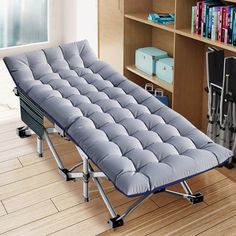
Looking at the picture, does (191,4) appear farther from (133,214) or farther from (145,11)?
(133,214)

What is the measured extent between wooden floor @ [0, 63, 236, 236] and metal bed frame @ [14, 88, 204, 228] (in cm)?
4

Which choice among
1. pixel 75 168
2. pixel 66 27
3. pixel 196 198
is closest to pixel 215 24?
pixel 196 198

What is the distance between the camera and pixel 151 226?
2449 mm

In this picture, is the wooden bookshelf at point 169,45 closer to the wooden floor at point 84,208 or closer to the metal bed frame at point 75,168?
the wooden floor at point 84,208

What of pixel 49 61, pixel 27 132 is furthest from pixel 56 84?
pixel 27 132

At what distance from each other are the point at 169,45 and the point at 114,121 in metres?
1.31

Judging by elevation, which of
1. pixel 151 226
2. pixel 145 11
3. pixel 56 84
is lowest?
pixel 151 226

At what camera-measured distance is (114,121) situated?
2.68 meters

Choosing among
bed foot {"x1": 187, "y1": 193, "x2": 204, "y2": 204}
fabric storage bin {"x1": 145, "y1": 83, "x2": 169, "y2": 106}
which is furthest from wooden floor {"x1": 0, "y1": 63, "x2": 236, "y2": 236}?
fabric storage bin {"x1": 145, "y1": 83, "x2": 169, "y2": 106}

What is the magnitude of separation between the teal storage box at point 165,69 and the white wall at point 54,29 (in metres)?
2.09

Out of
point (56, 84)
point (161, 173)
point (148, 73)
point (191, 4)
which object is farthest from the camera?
point (148, 73)

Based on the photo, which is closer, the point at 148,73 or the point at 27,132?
the point at 27,132

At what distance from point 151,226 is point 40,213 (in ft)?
1.93

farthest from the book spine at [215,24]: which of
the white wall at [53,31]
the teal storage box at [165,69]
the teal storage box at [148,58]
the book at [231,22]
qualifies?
the white wall at [53,31]
